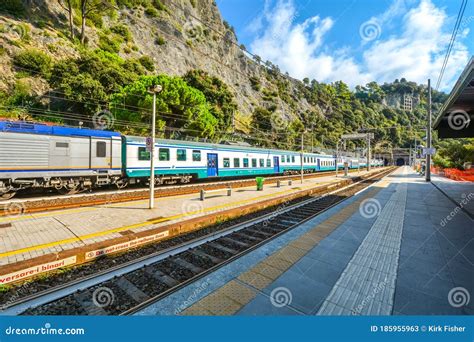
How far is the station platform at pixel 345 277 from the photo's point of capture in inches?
122

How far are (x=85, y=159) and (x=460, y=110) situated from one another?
19913mm

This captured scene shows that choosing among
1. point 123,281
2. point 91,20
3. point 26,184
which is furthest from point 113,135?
point 91,20

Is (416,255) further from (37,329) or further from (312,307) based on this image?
(37,329)

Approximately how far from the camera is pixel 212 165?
56.2ft

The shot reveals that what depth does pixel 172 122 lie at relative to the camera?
94.2 ft

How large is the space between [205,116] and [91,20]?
39.1 meters

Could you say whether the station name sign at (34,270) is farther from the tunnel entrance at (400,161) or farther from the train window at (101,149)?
the tunnel entrance at (400,161)

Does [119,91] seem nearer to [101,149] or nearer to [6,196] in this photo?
[101,149]
